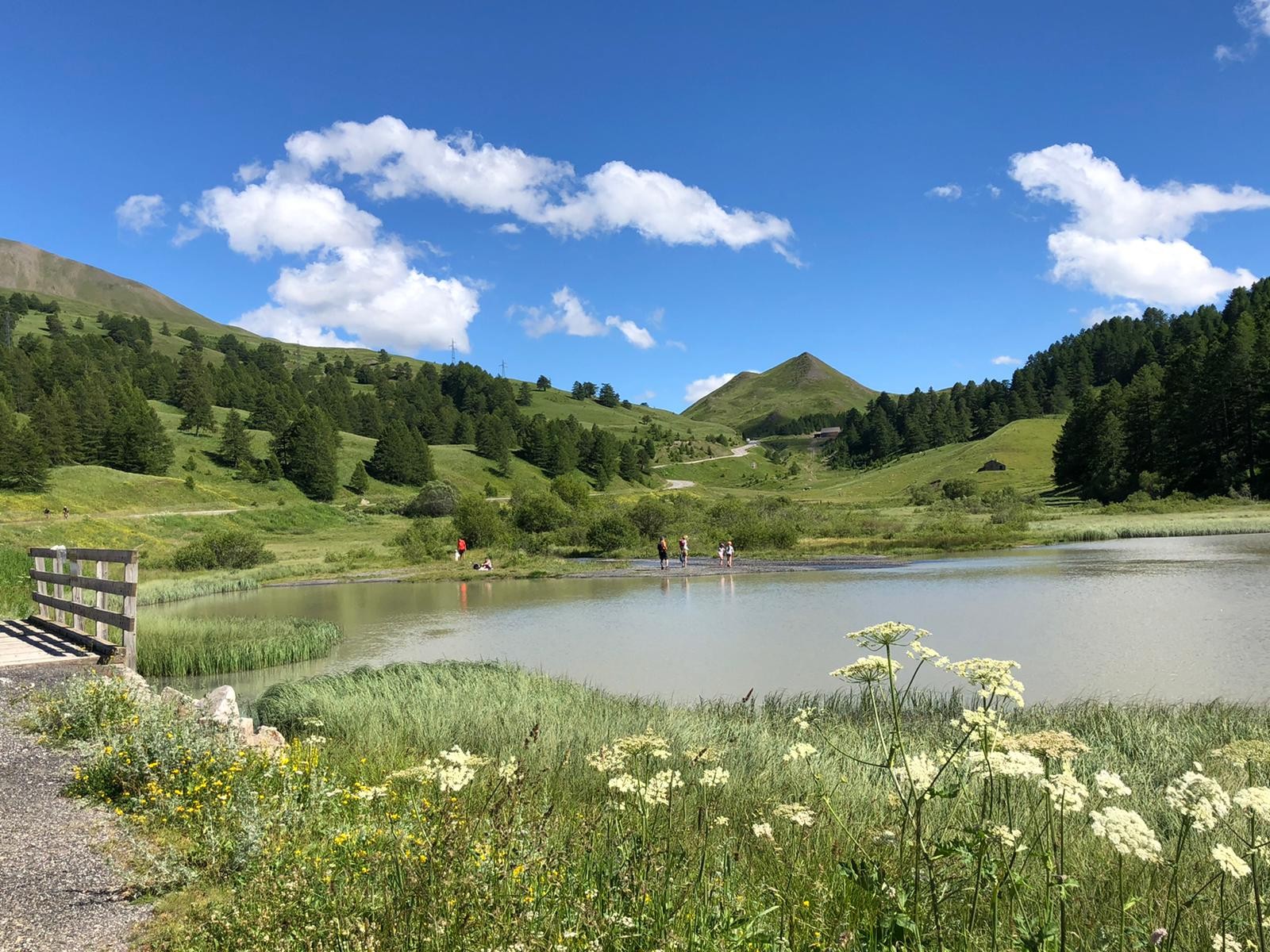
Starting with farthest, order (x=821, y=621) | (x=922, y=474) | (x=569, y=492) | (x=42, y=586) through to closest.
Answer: (x=922, y=474), (x=569, y=492), (x=821, y=621), (x=42, y=586)

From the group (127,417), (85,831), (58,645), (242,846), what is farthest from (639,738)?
(127,417)

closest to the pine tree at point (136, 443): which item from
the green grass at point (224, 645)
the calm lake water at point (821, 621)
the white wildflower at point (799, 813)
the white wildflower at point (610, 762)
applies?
the calm lake water at point (821, 621)

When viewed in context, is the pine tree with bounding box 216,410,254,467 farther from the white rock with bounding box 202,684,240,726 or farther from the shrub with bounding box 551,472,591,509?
the white rock with bounding box 202,684,240,726

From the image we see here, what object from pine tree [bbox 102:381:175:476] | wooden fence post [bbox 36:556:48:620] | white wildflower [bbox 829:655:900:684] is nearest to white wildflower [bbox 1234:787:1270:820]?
white wildflower [bbox 829:655:900:684]

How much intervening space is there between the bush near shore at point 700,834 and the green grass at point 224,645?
30.7ft

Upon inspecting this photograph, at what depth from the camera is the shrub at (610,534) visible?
5325 centimetres

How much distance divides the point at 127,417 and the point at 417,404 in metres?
78.2

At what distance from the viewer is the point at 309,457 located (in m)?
100

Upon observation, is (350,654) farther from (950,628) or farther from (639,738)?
(639,738)

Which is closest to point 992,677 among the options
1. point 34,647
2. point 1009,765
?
point 1009,765

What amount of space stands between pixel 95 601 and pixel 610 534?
40467 mm

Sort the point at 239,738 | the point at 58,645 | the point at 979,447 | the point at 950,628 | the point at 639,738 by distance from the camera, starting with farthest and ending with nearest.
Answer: the point at 979,447, the point at 950,628, the point at 58,645, the point at 239,738, the point at 639,738

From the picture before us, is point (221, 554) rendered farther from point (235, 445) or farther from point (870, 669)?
point (235, 445)

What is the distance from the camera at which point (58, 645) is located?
13.3 m
